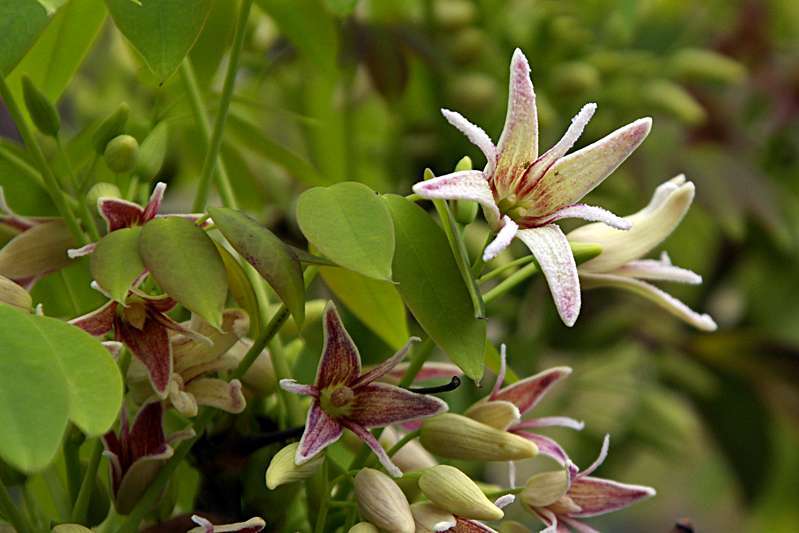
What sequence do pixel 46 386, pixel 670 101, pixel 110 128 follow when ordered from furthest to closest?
pixel 670 101 < pixel 110 128 < pixel 46 386

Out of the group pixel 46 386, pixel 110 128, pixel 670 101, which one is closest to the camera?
pixel 46 386

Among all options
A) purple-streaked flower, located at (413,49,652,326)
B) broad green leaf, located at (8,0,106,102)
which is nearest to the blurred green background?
broad green leaf, located at (8,0,106,102)

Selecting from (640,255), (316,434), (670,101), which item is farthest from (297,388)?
(670,101)

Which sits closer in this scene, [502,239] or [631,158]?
[502,239]

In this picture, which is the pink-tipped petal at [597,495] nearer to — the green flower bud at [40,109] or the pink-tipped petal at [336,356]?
the pink-tipped petal at [336,356]

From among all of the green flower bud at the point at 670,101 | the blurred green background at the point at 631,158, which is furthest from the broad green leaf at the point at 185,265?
the green flower bud at the point at 670,101

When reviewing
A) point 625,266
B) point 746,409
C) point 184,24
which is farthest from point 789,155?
point 184,24

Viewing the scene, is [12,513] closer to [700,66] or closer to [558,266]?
[558,266]
